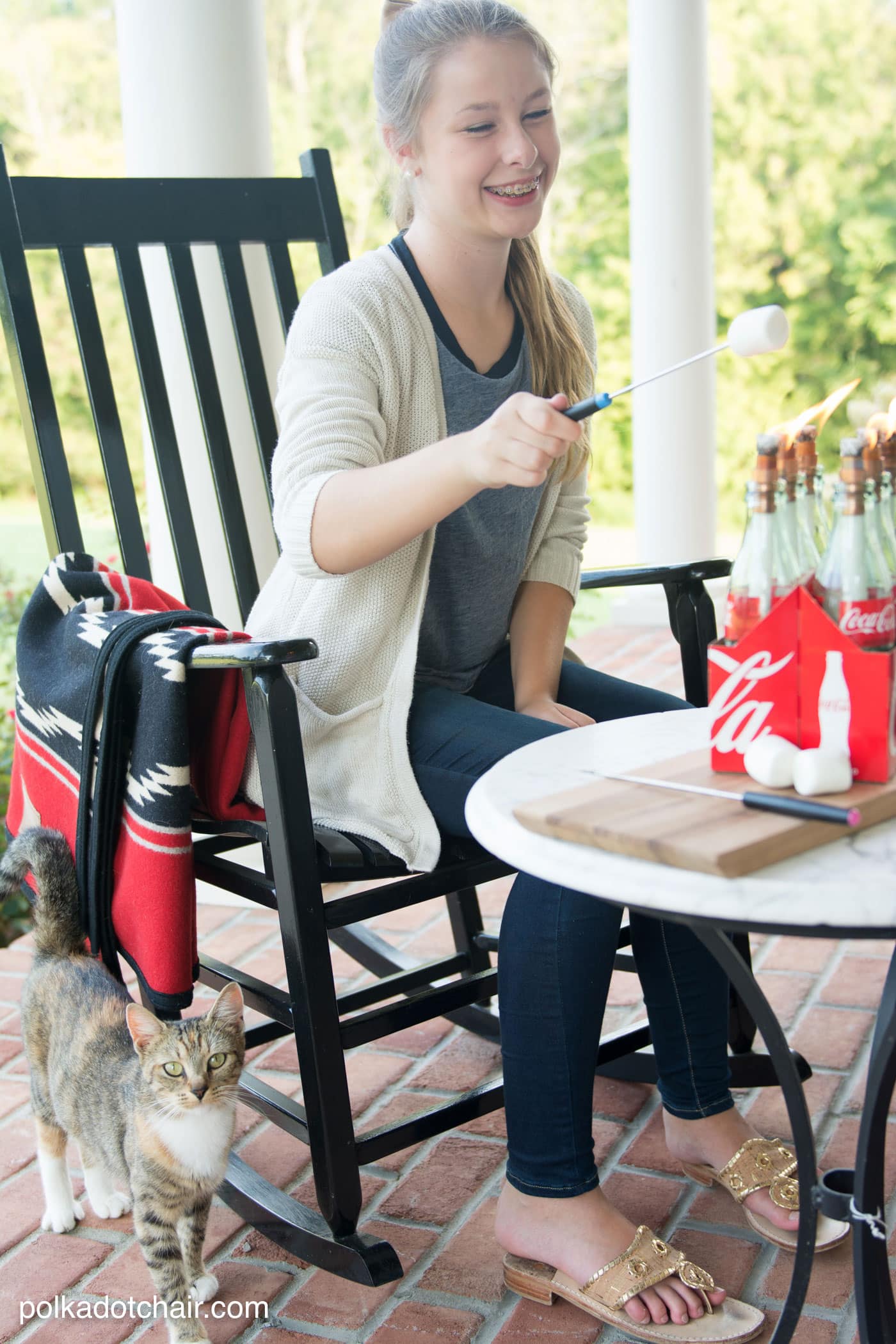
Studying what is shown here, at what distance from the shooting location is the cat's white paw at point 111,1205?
160cm

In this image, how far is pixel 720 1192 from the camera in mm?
1566

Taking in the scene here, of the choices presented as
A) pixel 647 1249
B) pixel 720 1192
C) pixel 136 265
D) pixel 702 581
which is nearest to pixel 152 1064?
pixel 647 1249

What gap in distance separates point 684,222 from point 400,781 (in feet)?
10.7

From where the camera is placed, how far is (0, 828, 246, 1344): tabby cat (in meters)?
1.34

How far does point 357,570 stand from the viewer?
1474mm

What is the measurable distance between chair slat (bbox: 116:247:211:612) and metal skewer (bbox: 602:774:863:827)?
0.96m

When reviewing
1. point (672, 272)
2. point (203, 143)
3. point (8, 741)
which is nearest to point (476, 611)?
point (203, 143)

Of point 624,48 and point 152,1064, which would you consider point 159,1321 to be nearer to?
point 152,1064

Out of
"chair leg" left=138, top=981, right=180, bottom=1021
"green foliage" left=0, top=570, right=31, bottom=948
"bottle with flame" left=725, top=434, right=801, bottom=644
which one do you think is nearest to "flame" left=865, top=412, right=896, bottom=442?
"bottle with flame" left=725, top=434, right=801, bottom=644

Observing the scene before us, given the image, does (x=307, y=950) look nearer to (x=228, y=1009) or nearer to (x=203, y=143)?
(x=228, y=1009)

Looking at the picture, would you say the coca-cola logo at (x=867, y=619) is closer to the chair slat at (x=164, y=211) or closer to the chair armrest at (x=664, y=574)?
the chair armrest at (x=664, y=574)

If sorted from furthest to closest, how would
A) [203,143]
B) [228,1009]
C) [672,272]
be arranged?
1. [672,272]
2. [203,143]
3. [228,1009]

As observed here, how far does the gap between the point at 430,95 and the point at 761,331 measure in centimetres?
60

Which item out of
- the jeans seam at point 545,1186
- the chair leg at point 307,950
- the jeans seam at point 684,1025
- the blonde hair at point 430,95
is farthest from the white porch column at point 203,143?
the jeans seam at point 545,1186
